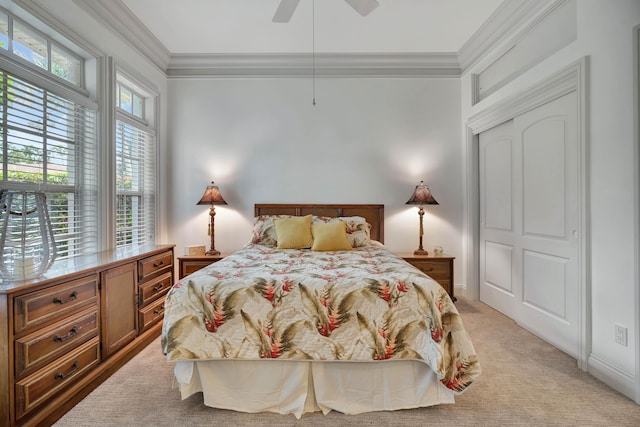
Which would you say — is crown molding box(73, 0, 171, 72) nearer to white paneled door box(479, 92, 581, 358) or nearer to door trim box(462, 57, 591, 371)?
door trim box(462, 57, 591, 371)

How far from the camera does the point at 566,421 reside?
164 centimetres

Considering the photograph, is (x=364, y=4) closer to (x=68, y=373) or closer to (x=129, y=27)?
(x=129, y=27)

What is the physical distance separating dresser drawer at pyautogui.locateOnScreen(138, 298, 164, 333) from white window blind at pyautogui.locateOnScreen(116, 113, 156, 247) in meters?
0.81

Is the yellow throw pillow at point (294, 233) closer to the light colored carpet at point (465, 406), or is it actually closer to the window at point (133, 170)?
the light colored carpet at point (465, 406)

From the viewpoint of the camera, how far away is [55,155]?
231 centimetres

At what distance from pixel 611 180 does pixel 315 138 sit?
282 centimetres

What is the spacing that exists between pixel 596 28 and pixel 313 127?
2668mm

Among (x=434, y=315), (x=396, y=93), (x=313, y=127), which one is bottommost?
(x=434, y=315)

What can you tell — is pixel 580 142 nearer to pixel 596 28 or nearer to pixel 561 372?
pixel 596 28

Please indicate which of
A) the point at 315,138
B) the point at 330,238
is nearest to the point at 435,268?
the point at 330,238

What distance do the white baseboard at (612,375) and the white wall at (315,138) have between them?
6.22ft

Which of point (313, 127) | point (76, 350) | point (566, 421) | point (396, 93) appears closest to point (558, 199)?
point (566, 421)

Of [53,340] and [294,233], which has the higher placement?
[294,233]

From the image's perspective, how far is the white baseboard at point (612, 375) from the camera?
5.98 ft
